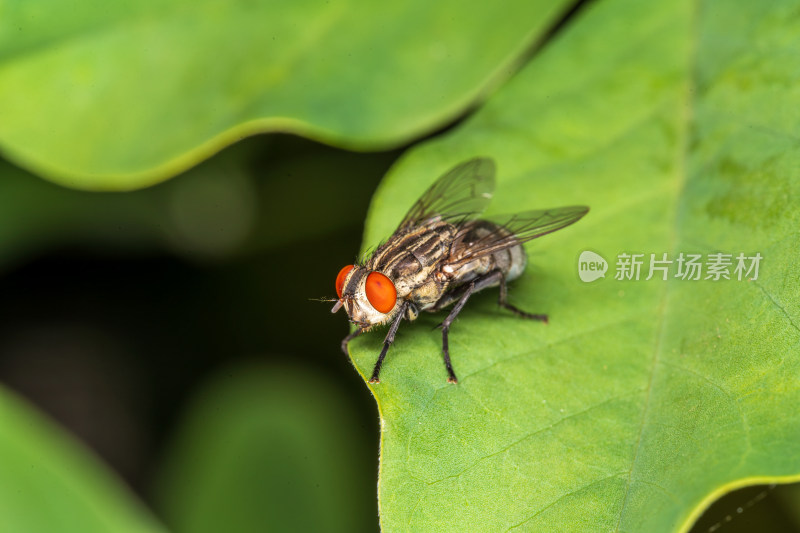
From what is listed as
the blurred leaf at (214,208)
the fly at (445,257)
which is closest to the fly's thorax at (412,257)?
the fly at (445,257)

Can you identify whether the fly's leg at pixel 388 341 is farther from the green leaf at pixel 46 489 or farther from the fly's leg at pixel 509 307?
the green leaf at pixel 46 489

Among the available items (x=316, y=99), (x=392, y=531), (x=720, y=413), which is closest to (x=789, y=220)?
(x=720, y=413)

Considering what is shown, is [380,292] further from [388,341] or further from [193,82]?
[193,82]

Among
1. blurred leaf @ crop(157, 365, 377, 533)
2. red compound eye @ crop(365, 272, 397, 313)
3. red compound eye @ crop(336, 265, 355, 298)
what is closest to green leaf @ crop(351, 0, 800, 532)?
red compound eye @ crop(365, 272, 397, 313)

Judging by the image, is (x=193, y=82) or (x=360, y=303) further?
(x=193, y=82)

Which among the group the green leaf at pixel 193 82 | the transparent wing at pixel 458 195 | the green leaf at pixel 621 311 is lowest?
the green leaf at pixel 621 311

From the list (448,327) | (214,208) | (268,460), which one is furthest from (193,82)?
(268,460)

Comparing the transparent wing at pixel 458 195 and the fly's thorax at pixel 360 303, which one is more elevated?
the transparent wing at pixel 458 195

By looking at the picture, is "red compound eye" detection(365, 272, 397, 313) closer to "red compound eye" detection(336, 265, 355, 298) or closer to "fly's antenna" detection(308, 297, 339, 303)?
"red compound eye" detection(336, 265, 355, 298)
